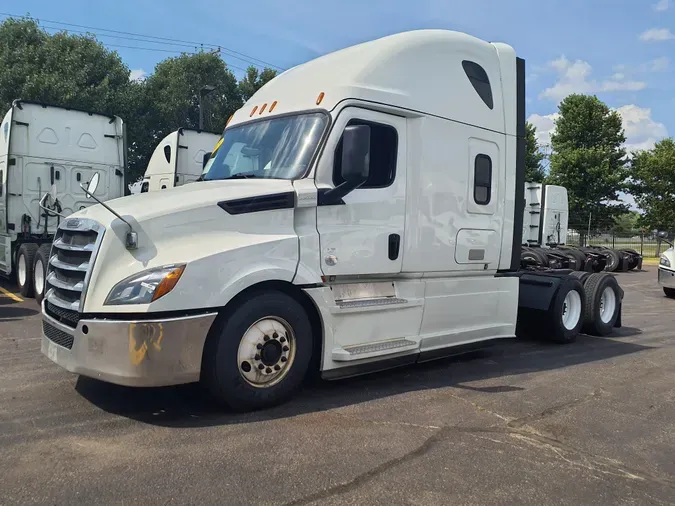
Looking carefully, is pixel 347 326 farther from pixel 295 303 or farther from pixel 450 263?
pixel 450 263

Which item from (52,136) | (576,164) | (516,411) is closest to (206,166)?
(516,411)

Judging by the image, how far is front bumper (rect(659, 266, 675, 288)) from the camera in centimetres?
1433

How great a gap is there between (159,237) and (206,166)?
6.14ft

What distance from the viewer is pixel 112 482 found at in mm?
3301

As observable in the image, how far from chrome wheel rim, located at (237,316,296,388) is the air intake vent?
0.87 meters

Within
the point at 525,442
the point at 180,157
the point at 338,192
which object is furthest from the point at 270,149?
the point at 180,157

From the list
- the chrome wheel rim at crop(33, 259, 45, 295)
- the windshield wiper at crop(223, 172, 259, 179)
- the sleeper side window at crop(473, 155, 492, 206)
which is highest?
the sleeper side window at crop(473, 155, 492, 206)

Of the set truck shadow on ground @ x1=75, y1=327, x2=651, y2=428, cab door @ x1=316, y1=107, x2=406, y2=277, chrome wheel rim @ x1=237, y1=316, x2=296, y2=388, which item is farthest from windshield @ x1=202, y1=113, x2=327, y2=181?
truck shadow on ground @ x1=75, y1=327, x2=651, y2=428

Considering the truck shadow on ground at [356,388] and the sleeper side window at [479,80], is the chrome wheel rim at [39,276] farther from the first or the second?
the sleeper side window at [479,80]

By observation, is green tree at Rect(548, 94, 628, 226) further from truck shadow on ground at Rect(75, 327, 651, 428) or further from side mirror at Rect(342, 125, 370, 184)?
side mirror at Rect(342, 125, 370, 184)

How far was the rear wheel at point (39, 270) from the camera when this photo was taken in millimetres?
10094

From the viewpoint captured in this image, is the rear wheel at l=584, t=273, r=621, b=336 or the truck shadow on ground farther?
the rear wheel at l=584, t=273, r=621, b=336

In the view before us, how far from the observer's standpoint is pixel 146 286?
405cm

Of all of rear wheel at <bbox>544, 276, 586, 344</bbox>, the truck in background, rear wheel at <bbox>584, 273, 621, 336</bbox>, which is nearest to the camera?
rear wheel at <bbox>544, 276, 586, 344</bbox>
